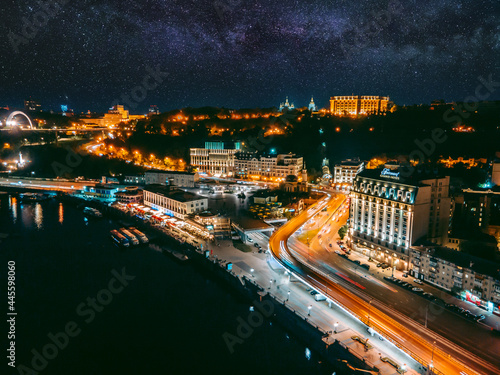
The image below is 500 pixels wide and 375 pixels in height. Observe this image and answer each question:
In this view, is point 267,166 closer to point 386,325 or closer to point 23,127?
point 386,325

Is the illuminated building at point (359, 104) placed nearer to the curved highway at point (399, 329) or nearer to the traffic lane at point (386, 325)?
the curved highway at point (399, 329)

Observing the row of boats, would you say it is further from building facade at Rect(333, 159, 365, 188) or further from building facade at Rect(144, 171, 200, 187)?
building facade at Rect(333, 159, 365, 188)

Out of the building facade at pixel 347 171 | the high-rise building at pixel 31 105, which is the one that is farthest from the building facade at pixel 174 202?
the high-rise building at pixel 31 105

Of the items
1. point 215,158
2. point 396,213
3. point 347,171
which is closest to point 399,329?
point 396,213

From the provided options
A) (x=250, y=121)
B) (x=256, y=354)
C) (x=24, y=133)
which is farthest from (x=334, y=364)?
(x=24, y=133)

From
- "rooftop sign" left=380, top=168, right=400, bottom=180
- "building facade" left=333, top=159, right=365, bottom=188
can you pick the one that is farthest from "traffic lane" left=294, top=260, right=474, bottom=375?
"building facade" left=333, top=159, right=365, bottom=188

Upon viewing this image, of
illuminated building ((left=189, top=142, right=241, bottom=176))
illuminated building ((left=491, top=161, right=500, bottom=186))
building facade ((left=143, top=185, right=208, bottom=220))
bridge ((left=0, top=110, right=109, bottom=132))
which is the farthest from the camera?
bridge ((left=0, top=110, right=109, bottom=132))

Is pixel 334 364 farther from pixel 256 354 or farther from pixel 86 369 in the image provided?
pixel 86 369
